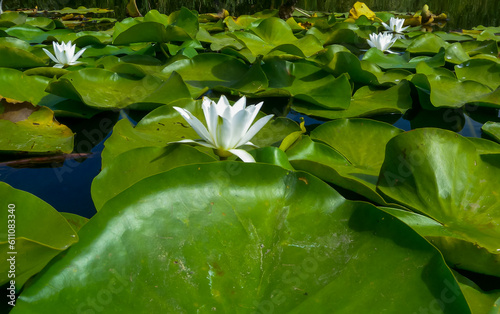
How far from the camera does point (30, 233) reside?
2.23 ft

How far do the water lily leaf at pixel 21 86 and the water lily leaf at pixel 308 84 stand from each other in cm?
105

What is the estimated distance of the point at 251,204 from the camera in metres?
0.75

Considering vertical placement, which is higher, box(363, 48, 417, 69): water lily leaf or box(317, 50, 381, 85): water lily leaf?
box(317, 50, 381, 85): water lily leaf

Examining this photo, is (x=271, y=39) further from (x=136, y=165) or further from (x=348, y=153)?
(x=136, y=165)

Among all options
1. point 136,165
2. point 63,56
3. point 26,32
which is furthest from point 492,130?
point 26,32

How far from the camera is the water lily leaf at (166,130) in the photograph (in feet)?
4.03

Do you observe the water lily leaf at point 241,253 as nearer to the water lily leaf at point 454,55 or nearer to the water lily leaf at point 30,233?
the water lily leaf at point 30,233

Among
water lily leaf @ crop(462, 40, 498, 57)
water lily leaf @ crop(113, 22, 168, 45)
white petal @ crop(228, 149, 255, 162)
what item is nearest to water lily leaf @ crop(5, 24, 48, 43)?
water lily leaf @ crop(113, 22, 168, 45)

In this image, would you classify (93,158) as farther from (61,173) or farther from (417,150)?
(417,150)

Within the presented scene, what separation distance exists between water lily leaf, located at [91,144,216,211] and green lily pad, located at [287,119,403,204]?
0.31 metres

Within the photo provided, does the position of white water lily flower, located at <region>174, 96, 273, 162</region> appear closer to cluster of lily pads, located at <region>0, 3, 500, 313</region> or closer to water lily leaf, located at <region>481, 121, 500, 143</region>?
cluster of lily pads, located at <region>0, 3, 500, 313</region>

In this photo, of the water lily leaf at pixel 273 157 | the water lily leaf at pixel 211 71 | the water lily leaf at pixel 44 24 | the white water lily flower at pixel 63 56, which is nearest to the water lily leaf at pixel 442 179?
the water lily leaf at pixel 273 157

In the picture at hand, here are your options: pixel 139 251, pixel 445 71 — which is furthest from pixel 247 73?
pixel 139 251

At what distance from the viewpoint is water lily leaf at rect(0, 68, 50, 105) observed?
1.61 m
